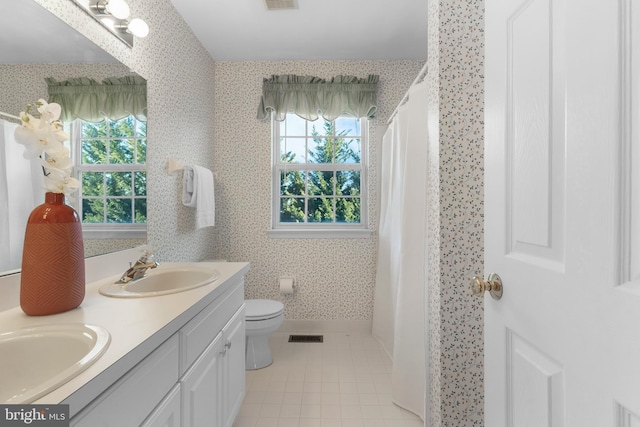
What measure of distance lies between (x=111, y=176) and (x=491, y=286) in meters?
1.58

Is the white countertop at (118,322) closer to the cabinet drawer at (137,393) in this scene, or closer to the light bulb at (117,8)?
the cabinet drawer at (137,393)

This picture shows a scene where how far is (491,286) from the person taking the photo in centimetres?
85

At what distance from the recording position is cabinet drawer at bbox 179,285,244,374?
0.99 m

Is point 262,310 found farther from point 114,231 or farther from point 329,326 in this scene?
point 114,231

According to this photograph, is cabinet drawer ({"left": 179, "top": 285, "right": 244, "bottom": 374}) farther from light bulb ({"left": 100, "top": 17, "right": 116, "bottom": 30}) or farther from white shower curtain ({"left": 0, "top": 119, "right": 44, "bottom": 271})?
light bulb ({"left": 100, "top": 17, "right": 116, "bottom": 30})

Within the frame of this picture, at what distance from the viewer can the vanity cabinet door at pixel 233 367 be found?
136 cm

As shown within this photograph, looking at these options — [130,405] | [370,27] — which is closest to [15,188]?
[130,405]

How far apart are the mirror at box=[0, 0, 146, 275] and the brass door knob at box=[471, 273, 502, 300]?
1.43 meters

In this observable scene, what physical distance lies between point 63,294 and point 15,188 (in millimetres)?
385

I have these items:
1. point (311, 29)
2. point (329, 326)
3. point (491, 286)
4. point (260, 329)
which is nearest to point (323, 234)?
point (329, 326)

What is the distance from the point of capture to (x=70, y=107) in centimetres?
118

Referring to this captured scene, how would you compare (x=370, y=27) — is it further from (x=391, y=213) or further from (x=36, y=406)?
(x=36, y=406)

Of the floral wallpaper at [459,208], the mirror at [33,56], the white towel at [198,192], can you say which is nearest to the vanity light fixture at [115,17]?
the mirror at [33,56]

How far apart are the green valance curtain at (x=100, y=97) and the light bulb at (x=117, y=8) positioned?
273 millimetres
